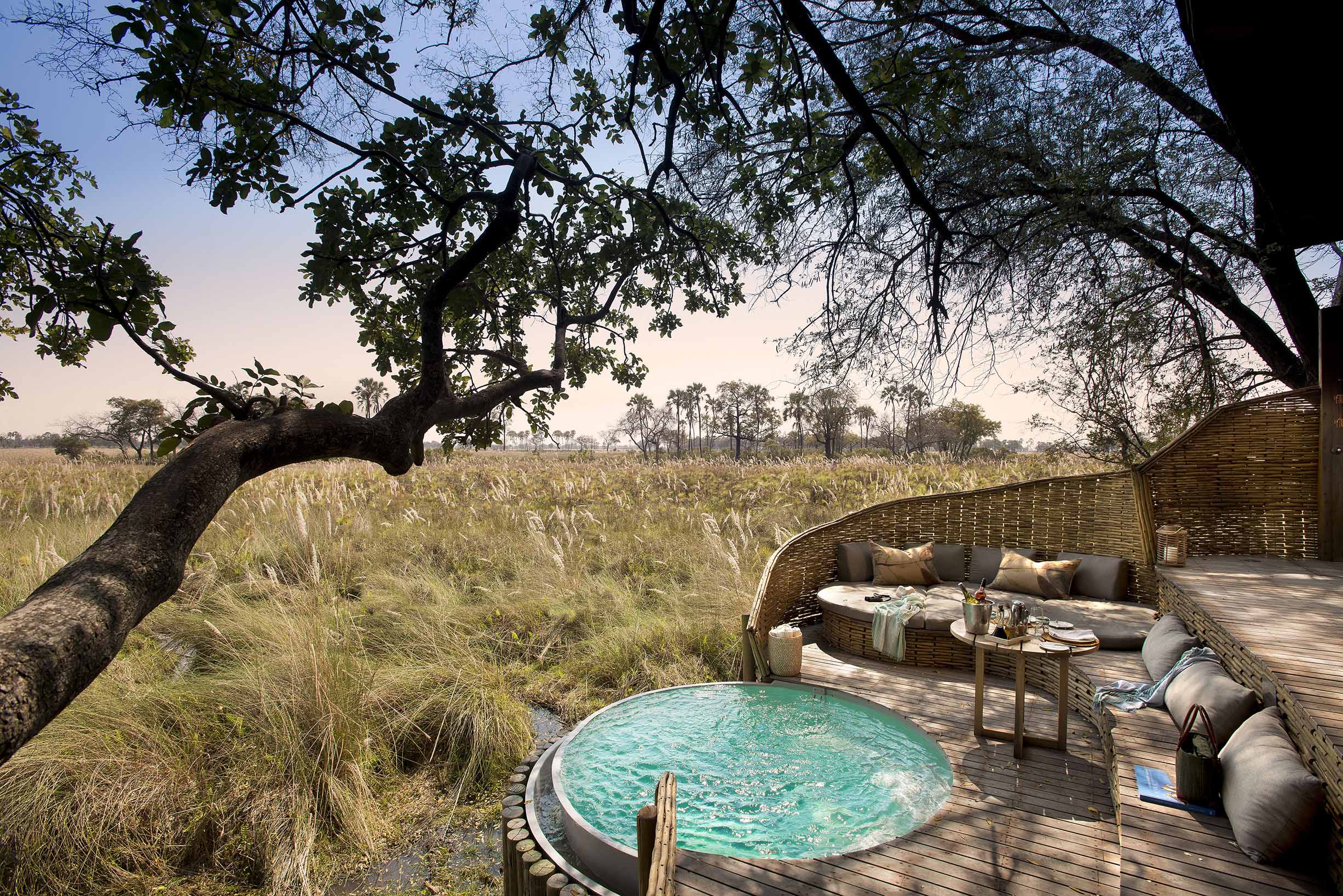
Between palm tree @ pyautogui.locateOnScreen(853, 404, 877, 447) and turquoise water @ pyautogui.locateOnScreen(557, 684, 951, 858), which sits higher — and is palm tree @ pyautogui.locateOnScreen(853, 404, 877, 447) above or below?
above

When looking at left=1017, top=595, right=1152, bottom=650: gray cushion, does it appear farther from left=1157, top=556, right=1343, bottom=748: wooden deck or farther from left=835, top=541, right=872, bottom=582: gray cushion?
left=835, top=541, right=872, bottom=582: gray cushion

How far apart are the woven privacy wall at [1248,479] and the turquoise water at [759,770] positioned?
11.6ft

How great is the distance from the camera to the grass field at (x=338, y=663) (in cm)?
341

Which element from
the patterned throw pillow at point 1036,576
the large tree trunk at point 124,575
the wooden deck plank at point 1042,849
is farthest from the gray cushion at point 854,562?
the large tree trunk at point 124,575

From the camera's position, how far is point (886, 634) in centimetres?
527

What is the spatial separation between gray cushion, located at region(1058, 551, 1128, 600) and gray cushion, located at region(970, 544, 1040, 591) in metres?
0.38

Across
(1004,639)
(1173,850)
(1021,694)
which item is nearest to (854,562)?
(1004,639)

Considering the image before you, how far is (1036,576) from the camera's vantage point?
6.04m

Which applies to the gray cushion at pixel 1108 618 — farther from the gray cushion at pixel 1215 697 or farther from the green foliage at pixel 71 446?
the green foliage at pixel 71 446

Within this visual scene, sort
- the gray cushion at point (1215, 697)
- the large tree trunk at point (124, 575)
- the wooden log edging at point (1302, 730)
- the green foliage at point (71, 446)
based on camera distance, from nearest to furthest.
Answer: the large tree trunk at point (124, 575) < the wooden log edging at point (1302, 730) < the gray cushion at point (1215, 697) < the green foliage at point (71, 446)

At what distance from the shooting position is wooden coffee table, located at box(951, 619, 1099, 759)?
12.2ft

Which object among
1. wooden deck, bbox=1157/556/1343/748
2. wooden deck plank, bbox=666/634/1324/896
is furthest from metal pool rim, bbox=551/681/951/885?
wooden deck, bbox=1157/556/1343/748

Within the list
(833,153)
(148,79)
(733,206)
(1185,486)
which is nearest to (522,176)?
(148,79)

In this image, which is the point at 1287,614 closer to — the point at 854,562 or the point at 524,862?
the point at 854,562
